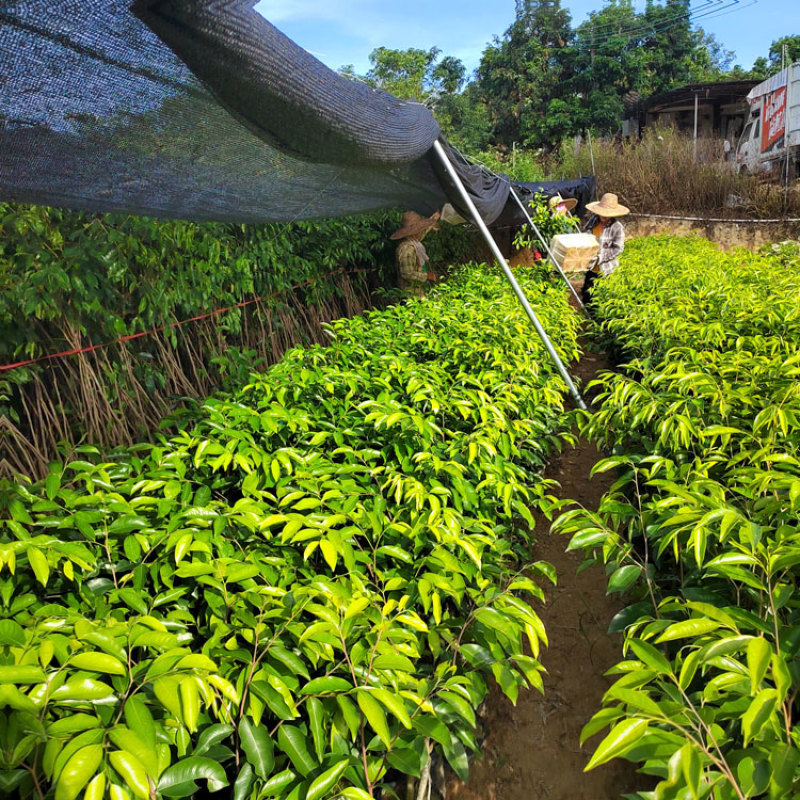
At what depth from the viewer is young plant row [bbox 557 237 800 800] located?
0.87 m

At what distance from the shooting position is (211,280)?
3.51 m

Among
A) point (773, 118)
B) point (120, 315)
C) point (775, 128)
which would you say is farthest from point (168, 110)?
point (773, 118)

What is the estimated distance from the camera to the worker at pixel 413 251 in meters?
5.82

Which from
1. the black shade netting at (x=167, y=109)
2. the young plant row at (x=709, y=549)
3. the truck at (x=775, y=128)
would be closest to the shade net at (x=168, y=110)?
the black shade netting at (x=167, y=109)

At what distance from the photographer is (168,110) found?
6.17ft

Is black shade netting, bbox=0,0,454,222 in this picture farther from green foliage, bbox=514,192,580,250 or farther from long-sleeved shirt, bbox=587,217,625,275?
green foliage, bbox=514,192,580,250

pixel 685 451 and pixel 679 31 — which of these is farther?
pixel 679 31

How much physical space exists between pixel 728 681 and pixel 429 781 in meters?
0.85

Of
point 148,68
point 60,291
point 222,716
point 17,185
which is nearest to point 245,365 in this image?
point 60,291

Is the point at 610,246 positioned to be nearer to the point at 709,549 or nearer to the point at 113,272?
the point at 113,272

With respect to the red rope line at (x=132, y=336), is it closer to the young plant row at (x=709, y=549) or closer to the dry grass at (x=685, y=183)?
the young plant row at (x=709, y=549)

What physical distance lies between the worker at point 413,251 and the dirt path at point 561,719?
3.81 metres

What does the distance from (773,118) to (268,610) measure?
1989 cm

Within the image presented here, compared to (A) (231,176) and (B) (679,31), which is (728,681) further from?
(B) (679,31)
